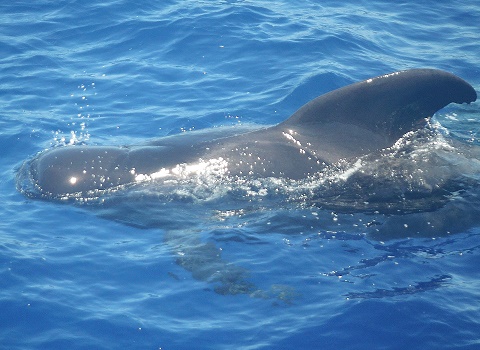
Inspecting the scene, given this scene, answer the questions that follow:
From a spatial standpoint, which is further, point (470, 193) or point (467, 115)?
point (467, 115)

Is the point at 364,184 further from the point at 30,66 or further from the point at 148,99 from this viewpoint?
the point at 30,66

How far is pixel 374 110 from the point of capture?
33.0 ft

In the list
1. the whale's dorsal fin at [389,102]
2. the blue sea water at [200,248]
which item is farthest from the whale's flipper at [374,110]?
the blue sea water at [200,248]

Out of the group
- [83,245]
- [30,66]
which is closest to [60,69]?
[30,66]

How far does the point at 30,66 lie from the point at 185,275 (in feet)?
31.6

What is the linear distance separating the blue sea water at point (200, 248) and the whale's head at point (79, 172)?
0.94 feet

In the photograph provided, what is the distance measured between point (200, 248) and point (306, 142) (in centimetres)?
244

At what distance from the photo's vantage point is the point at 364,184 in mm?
9836

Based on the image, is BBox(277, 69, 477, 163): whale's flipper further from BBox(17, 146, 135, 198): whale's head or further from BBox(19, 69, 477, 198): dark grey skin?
BBox(17, 146, 135, 198): whale's head

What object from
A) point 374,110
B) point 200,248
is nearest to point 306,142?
point 374,110

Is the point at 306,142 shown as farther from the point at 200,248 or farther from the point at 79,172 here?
the point at 79,172

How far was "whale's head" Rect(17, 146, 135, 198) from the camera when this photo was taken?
33.2ft

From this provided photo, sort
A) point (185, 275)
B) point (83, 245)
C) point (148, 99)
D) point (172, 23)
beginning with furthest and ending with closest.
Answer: point (172, 23) < point (148, 99) < point (83, 245) < point (185, 275)

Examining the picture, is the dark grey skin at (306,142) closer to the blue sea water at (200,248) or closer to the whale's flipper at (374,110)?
the whale's flipper at (374,110)
